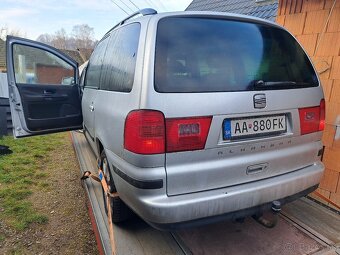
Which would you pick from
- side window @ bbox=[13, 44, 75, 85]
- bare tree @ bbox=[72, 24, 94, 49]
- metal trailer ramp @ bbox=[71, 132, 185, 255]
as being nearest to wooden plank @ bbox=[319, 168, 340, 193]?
metal trailer ramp @ bbox=[71, 132, 185, 255]

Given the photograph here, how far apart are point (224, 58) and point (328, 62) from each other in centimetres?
163

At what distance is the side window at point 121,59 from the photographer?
6.27ft

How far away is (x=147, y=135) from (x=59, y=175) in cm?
288

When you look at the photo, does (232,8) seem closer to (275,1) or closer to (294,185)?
(275,1)

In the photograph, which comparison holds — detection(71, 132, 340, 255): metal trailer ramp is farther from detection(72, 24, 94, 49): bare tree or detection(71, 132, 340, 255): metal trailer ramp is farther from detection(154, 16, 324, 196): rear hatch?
detection(72, 24, 94, 49): bare tree

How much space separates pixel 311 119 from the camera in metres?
2.14

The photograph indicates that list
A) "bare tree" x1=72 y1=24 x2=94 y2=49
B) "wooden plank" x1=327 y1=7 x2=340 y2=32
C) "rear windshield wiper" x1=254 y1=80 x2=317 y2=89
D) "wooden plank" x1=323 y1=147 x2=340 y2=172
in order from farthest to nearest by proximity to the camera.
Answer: "bare tree" x1=72 y1=24 x2=94 y2=49 → "wooden plank" x1=323 y1=147 x2=340 y2=172 → "wooden plank" x1=327 y1=7 x2=340 y2=32 → "rear windshield wiper" x1=254 y1=80 x2=317 y2=89

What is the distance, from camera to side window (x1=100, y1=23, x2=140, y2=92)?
191cm

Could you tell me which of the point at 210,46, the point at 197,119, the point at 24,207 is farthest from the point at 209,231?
the point at 24,207

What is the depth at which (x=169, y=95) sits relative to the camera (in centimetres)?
164

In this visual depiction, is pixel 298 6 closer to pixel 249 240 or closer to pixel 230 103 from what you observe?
pixel 230 103

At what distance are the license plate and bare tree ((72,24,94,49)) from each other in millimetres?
30627

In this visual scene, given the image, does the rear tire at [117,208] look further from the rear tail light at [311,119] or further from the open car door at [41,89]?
the open car door at [41,89]

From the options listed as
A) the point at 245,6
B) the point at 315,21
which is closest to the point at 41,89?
the point at 315,21
